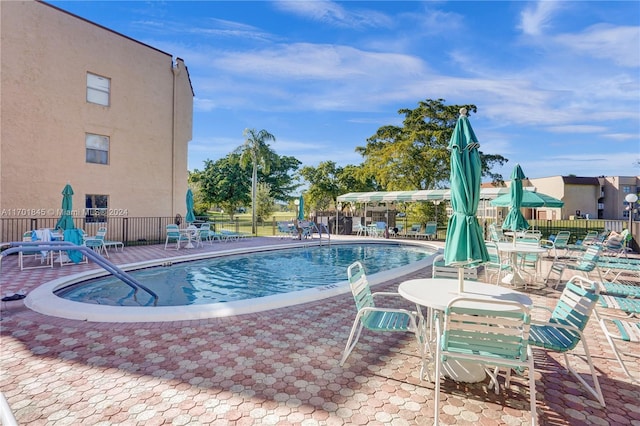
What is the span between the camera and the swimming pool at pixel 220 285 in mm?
4895

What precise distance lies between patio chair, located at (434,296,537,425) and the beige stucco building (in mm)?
16582

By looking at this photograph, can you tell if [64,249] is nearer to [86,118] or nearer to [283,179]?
[86,118]

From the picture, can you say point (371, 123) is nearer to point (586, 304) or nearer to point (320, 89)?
point (320, 89)

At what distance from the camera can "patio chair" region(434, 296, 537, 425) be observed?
2.41m

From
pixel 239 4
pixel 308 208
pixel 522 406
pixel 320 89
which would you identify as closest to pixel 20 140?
pixel 239 4

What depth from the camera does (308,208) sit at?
36750 mm

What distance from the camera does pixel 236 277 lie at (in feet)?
30.2

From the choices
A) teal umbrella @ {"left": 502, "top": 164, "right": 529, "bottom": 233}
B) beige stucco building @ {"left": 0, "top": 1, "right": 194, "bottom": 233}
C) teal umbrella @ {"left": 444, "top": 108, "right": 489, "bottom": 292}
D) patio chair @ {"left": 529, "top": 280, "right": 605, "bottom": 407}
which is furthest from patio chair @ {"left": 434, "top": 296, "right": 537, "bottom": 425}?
beige stucco building @ {"left": 0, "top": 1, "right": 194, "bottom": 233}

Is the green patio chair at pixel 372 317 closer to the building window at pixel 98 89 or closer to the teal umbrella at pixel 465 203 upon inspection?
the teal umbrella at pixel 465 203

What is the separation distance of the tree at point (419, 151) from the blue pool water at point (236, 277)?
12.1 meters

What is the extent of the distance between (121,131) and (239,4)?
8.77 metres

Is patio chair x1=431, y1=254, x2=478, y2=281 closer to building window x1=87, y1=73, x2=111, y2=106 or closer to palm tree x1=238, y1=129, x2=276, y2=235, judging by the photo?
building window x1=87, y1=73, x2=111, y2=106

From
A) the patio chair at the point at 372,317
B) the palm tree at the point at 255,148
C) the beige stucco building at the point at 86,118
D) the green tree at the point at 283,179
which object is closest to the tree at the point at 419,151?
the palm tree at the point at 255,148

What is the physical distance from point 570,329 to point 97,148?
18.0 meters
